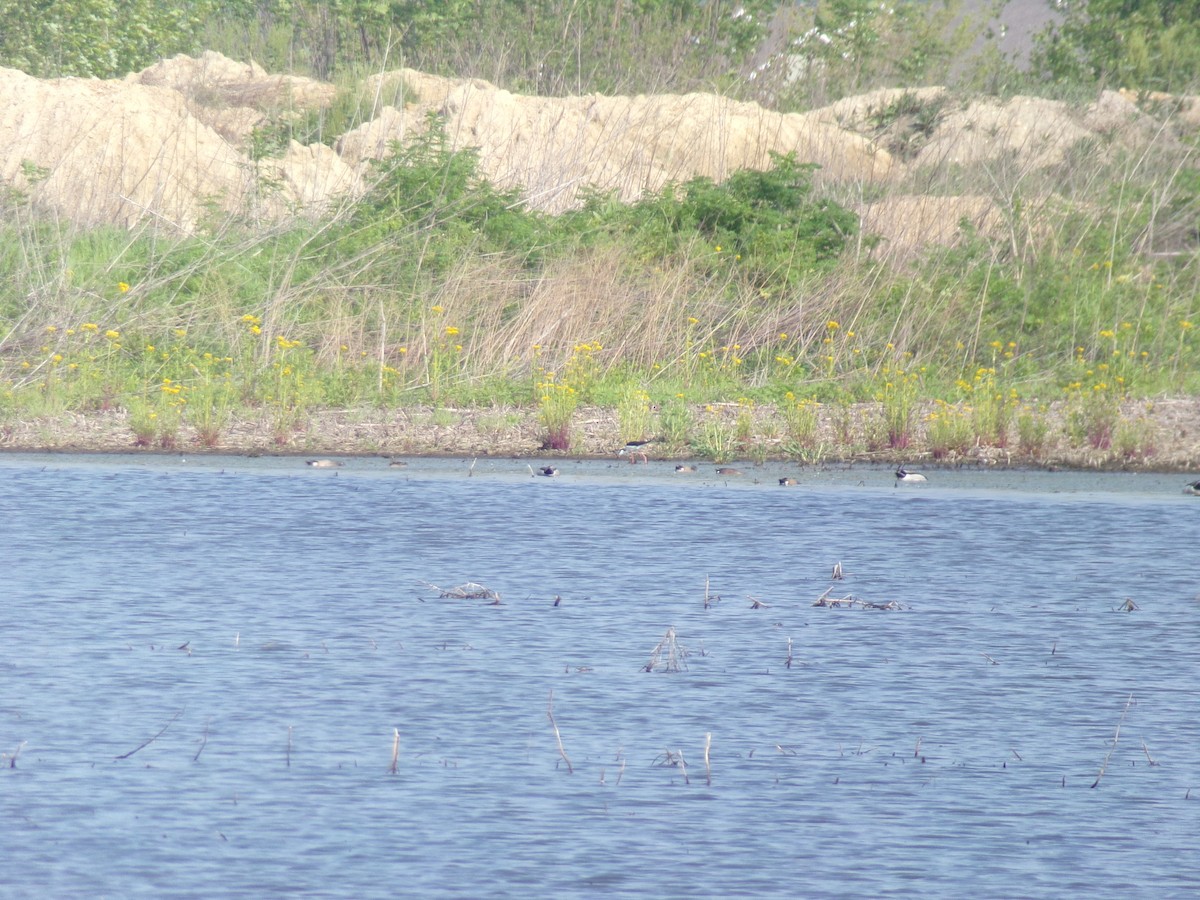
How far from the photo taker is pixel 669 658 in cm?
884

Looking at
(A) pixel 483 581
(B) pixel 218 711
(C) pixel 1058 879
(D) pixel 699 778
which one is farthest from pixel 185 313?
(C) pixel 1058 879

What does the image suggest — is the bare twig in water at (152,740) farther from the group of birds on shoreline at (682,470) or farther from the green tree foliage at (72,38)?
the green tree foliage at (72,38)

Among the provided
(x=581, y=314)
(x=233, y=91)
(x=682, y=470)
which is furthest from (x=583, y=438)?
(x=233, y=91)

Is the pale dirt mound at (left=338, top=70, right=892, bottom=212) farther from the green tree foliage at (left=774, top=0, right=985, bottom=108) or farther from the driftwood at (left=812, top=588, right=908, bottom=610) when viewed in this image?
the driftwood at (left=812, top=588, right=908, bottom=610)

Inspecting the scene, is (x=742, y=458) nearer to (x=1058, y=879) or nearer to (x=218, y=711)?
(x=218, y=711)

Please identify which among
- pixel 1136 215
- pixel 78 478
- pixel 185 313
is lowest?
pixel 78 478

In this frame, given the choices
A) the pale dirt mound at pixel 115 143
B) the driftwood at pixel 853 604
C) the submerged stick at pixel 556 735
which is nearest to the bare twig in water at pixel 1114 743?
A: the submerged stick at pixel 556 735

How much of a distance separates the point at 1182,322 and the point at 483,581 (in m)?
10.4

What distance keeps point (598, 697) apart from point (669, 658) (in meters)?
0.70

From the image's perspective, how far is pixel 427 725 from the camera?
7.82 m

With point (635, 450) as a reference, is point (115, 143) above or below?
above

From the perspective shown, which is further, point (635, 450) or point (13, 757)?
point (635, 450)

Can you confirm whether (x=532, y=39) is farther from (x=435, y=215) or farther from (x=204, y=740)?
(x=204, y=740)

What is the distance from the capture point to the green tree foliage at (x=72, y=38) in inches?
1377
